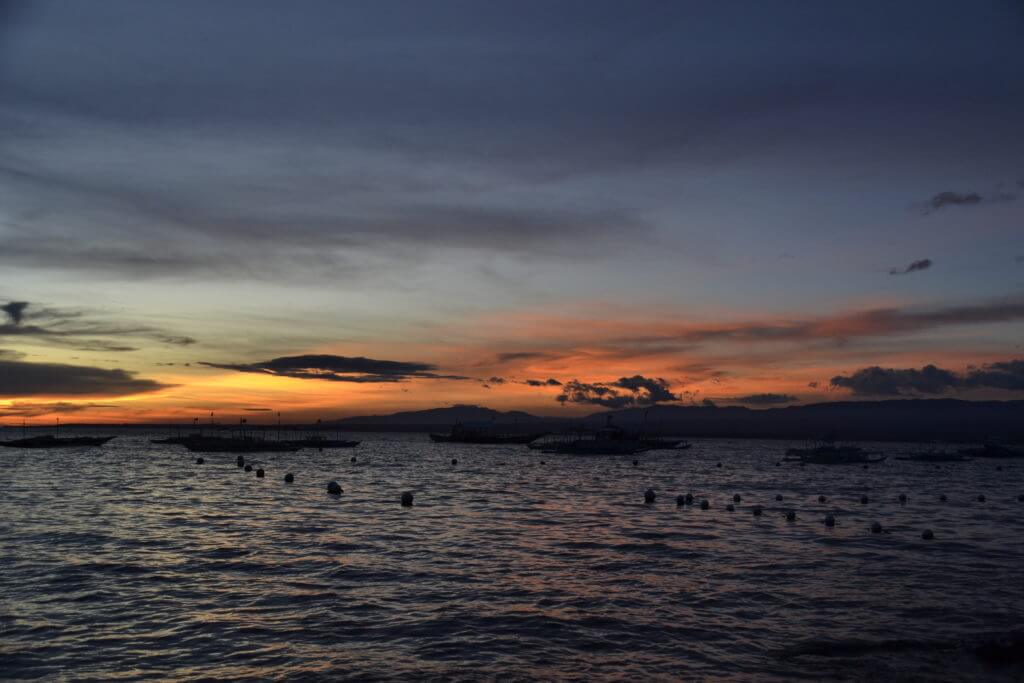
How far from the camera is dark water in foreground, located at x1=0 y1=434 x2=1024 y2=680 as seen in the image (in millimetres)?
21266

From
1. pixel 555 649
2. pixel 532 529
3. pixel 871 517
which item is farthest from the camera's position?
pixel 871 517

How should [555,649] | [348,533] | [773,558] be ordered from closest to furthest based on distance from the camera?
1. [555,649]
2. [773,558]
3. [348,533]

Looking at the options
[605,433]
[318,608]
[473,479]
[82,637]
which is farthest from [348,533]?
[605,433]

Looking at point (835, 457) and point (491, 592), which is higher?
point (491, 592)

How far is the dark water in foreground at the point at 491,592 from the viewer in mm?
21266

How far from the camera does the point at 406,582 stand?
31047 mm

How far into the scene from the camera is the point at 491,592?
96.6ft

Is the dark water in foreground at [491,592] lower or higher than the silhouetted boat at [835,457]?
higher

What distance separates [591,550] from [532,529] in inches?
338

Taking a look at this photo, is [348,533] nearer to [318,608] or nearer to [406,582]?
[406,582]

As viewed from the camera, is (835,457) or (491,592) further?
(835,457)

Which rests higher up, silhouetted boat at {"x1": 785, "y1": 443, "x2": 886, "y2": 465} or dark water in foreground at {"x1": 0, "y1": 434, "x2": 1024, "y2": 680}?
dark water in foreground at {"x1": 0, "y1": 434, "x2": 1024, "y2": 680}

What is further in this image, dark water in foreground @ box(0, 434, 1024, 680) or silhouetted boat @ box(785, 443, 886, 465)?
silhouetted boat @ box(785, 443, 886, 465)

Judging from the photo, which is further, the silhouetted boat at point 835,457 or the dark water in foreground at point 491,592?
the silhouetted boat at point 835,457
